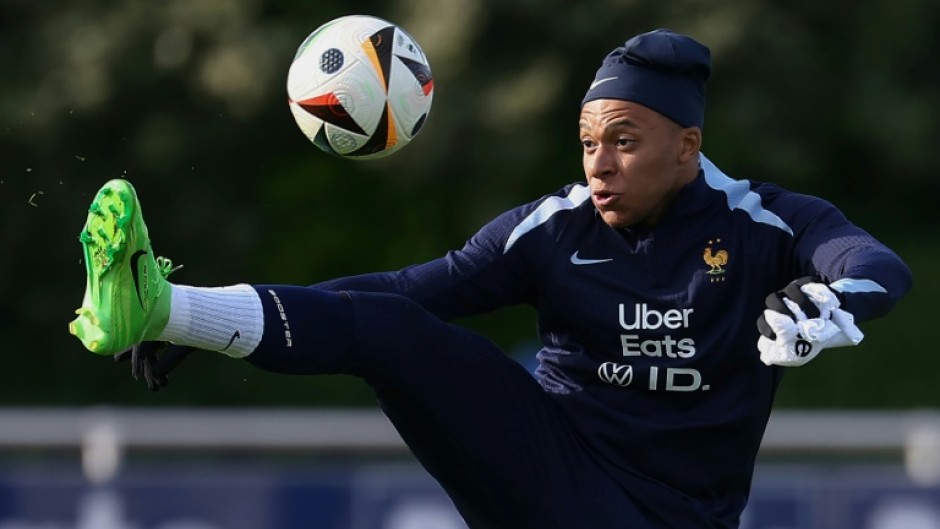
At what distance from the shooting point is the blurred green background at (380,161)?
1329cm

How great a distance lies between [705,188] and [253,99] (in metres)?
8.48

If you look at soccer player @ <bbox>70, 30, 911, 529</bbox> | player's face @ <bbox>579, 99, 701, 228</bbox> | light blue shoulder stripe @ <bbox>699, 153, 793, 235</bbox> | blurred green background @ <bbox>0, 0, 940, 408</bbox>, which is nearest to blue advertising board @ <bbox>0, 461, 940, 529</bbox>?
soccer player @ <bbox>70, 30, 911, 529</bbox>

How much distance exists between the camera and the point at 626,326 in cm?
538

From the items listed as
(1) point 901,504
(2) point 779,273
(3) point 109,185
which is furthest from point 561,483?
(1) point 901,504

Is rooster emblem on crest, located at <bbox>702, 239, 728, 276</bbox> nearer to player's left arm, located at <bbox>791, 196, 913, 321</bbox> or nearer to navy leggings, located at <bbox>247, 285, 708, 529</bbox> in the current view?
player's left arm, located at <bbox>791, 196, 913, 321</bbox>

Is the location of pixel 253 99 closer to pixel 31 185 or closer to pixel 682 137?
pixel 31 185

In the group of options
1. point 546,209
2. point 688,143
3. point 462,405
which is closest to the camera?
point 462,405

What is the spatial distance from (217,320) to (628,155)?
1339mm

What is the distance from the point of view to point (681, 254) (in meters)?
5.40

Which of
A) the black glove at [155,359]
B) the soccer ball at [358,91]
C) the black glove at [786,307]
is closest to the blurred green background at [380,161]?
the soccer ball at [358,91]

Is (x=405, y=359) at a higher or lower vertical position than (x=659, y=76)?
lower

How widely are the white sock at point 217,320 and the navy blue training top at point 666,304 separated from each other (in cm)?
45

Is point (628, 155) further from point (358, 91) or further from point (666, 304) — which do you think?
point (358, 91)

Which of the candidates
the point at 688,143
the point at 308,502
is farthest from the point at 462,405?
the point at 308,502
